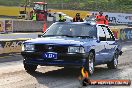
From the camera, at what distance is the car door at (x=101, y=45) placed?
39.3 feet

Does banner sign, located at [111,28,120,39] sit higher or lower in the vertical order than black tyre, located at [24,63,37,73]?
higher

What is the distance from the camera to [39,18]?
45.2m

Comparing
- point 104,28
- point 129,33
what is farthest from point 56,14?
point 104,28


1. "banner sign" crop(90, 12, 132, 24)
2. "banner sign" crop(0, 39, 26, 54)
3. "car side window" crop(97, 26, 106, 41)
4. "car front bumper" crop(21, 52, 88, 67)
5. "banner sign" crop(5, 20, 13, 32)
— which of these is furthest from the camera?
"banner sign" crop(90, 12, 132, 24)

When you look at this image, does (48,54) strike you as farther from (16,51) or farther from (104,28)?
(16,51)

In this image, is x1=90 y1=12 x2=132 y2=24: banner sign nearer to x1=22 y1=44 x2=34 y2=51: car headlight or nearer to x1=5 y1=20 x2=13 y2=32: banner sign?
x1=5 y1=20 x2=13 y2=32: banner sign

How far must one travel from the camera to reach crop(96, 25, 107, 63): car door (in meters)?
12.0

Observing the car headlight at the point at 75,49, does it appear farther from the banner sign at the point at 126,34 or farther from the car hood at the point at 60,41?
the banner sign at the point at 126,34

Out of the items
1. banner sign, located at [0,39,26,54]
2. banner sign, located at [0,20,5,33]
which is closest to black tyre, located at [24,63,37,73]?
banner sign, located at [0,39,26,54]

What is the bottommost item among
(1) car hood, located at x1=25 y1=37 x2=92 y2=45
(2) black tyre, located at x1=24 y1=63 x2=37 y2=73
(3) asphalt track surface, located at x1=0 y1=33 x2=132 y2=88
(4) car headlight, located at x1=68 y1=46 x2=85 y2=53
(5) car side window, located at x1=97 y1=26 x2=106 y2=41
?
(3) asphalt track surface, located at x1=0 y1=33 x2=132 y2=88

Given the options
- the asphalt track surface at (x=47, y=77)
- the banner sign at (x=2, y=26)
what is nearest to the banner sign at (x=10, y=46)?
the asphalt track surface at (x=47, y=77)

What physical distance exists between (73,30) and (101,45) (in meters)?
1.03

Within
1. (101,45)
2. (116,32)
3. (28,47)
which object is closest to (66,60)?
(28,47)

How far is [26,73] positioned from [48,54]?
114 cm
